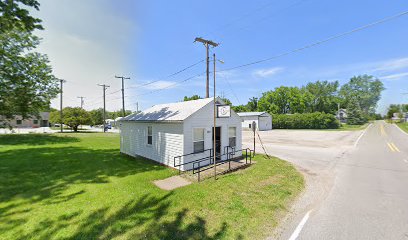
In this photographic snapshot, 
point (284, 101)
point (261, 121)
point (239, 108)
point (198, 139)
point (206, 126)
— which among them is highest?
point (284, 101)

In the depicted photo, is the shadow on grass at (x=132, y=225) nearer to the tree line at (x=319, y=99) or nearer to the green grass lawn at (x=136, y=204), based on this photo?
the green grass lawn at (x=136, y=204)

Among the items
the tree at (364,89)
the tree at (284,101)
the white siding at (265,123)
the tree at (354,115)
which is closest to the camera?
the white siding at (265,123)

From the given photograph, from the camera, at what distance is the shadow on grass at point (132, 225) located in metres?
4.52

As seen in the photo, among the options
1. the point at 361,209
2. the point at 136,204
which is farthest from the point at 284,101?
the point at 136,204

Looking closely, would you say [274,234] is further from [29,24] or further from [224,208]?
[29,24]

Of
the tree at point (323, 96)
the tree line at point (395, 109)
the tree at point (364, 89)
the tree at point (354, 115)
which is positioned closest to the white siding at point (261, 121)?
the tree at point (323, 96)

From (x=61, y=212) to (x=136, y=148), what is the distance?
8.30 meters

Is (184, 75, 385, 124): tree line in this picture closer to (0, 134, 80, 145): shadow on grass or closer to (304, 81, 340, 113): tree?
(304, 81, 340, 113): tree

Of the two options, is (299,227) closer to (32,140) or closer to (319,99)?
(32,140)

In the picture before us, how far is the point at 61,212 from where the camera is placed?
18.4ft

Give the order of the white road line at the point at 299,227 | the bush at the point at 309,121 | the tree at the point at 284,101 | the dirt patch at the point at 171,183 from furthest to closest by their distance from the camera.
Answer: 1. the tree at the point at 284,101
2. the bush at the point at 309,121
3. the dirt patch at the point at 171,183
4. the white road line at the point at 299,227

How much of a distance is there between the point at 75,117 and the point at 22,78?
20.3 m

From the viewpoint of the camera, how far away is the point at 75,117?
125ft

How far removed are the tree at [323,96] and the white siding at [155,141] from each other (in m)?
67.8
